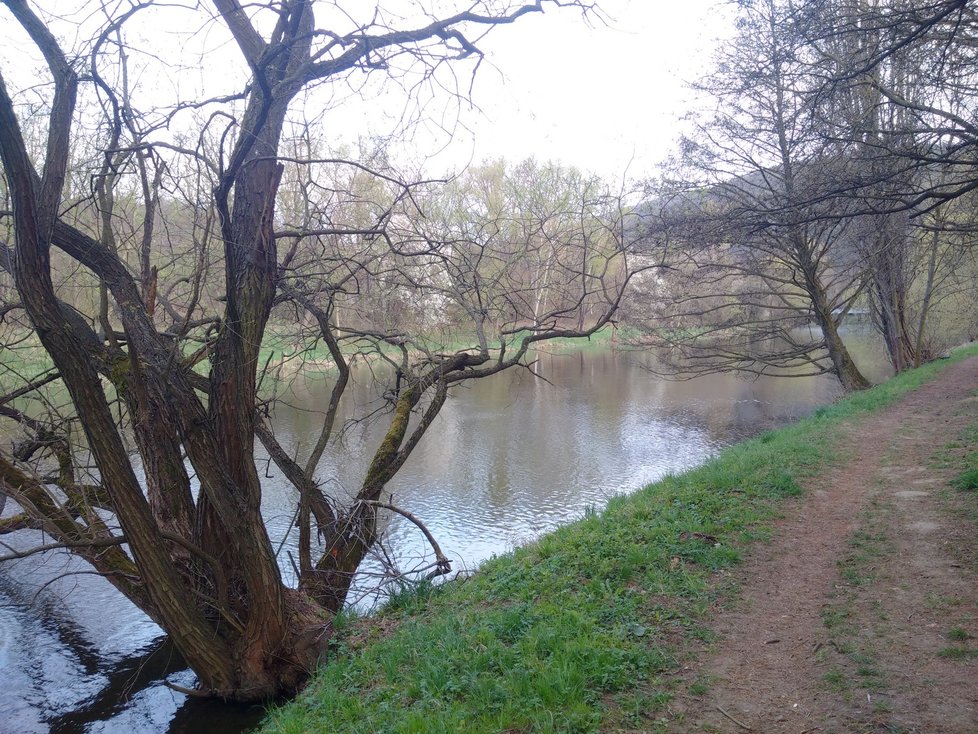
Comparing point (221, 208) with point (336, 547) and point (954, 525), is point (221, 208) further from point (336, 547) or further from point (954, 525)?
point (954, 525)

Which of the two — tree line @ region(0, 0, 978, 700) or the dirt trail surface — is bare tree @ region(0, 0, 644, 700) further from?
the dirt trail surface

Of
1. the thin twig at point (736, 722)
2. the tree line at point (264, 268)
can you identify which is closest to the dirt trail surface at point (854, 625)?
the thin twig at point (736, 722)

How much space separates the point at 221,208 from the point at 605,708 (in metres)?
4.01

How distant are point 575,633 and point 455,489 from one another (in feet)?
29.2

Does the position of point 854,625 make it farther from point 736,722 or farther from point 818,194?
point 818,194

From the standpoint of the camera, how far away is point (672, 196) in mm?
15164

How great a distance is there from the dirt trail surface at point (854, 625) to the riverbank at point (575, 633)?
0.26 ft

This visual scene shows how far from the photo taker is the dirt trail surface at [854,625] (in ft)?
10.8

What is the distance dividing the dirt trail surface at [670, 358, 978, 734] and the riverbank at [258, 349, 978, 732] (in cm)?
8

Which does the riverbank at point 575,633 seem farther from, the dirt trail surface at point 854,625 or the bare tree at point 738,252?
the bare tree at point 738,252

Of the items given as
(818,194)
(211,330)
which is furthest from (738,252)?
(211,330)

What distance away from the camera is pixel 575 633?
13.9 ft

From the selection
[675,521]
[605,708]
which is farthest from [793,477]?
[605,708]

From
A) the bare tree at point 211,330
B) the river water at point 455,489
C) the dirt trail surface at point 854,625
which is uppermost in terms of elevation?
the bare tree at point 211,330
